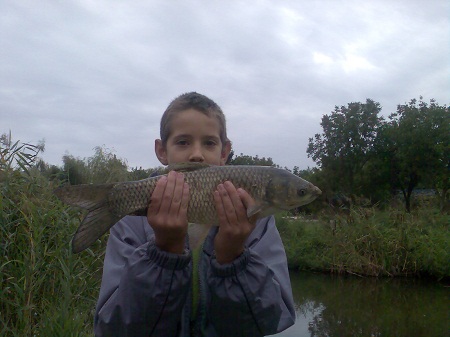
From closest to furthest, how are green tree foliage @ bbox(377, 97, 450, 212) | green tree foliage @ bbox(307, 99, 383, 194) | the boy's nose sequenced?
1. the boy's nose
2. green tree foliage @ bbox(377, 97, 450, 212)
3. green tree foliage @ bbox(307, 99, 383, 194)

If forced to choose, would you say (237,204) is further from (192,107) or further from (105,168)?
(105,168)

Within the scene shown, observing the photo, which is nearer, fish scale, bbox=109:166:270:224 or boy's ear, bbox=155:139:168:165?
fish scale, bbox=109:166:270:224

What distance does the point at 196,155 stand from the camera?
2.32m

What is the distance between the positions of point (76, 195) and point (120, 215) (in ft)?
0.74

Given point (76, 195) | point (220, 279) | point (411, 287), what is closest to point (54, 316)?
point (76, 195)

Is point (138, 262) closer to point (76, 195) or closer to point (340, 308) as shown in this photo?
point (76, 195)

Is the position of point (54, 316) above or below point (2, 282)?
below

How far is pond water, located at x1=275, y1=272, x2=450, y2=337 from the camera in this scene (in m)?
9.55

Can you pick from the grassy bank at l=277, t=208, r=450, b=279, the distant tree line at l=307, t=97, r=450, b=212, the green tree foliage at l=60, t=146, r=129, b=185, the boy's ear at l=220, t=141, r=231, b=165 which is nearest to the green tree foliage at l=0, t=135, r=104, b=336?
the green tree foliage at l=60, t=146, r=129, b=185

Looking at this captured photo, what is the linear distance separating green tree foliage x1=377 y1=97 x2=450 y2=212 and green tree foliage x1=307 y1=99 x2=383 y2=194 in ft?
7.48

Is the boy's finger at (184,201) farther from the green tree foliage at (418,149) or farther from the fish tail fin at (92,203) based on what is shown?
the green tree foliage at (418,149)

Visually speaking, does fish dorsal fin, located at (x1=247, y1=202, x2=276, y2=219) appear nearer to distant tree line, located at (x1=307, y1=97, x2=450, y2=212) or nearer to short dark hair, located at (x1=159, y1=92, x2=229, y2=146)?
short dark hair, located at (x1=159, y1=92, x2=229, y2=146)

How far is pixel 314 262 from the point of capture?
15.7 metres

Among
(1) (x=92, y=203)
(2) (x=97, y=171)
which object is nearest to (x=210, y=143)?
(1) (x=92, y=203)
